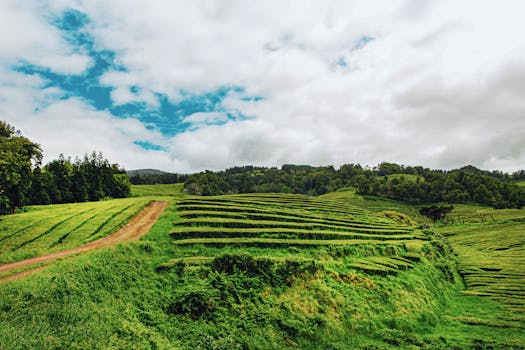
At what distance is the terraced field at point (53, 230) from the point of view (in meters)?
23.9

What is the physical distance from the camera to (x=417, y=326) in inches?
843

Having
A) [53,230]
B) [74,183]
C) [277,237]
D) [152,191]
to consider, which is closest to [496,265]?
[277,237]

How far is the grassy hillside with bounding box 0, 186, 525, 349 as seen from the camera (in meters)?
13.5

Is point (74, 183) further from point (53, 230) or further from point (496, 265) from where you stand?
point (496, 265)

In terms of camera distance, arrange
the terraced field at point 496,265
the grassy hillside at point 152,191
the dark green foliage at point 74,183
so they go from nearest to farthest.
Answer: the terraced field at point 496,265
the dark green foliage at point 74,183
the grassy hillside at point 152,191

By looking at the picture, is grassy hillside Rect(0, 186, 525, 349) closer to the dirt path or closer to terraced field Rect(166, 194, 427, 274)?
terraced field Rect(166, 194, 427, 274)

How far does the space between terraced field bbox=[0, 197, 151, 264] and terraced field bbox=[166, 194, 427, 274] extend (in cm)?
729

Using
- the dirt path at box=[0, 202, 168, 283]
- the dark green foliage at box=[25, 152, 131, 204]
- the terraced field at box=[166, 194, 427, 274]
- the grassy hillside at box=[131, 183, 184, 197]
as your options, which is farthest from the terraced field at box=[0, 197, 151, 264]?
the grassy hillside at box=[131, 183, 184, 197]

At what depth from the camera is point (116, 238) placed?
27.4 m

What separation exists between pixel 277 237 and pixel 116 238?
16.0 m

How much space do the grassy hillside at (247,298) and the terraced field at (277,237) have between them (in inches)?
5.8

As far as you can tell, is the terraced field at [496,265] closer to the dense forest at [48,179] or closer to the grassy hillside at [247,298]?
the grassy hillside at [247,298]

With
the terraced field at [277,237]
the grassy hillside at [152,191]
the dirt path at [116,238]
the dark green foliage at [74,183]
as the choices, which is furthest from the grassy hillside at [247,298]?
the grassy hillside at [152,191]

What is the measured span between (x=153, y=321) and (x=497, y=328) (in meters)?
24.2
